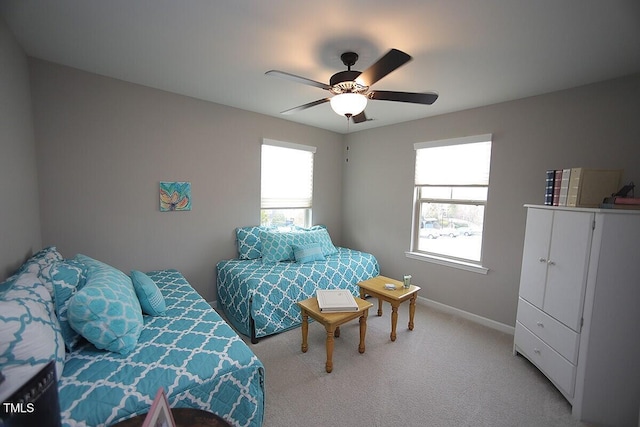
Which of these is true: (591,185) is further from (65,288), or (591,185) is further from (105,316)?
(65,288)

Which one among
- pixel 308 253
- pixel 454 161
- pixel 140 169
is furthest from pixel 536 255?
pixel 140 169

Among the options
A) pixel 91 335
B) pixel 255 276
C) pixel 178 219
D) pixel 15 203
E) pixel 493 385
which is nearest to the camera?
pixel 91 335

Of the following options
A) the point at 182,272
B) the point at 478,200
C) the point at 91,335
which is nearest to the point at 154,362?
the point at 91,335

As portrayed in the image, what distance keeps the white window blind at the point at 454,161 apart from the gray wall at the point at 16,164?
3.88m

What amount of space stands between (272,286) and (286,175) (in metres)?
1.83

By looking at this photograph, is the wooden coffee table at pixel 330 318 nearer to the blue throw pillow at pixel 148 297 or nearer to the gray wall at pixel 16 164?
the blue throw pillow at pixel 148 297

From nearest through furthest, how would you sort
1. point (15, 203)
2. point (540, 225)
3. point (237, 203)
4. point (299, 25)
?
point (299, 25) → point (15, 203) → point (540, 225) → point (237, 203)

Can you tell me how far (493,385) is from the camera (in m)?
2.10

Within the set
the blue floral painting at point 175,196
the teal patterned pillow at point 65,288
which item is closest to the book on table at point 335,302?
the teal patterned pillow at point 65,288

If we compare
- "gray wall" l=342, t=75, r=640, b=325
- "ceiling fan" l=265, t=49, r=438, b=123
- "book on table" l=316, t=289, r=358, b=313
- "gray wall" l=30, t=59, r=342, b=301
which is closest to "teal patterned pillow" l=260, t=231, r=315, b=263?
"gray wall" l=30, t=59, r=342, b=301

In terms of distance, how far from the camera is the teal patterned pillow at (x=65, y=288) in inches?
57.3

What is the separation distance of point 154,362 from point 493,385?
2.45m

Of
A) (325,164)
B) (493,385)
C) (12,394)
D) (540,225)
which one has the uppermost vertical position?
(325,164)

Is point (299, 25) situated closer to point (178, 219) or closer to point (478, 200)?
point (178, 219)
